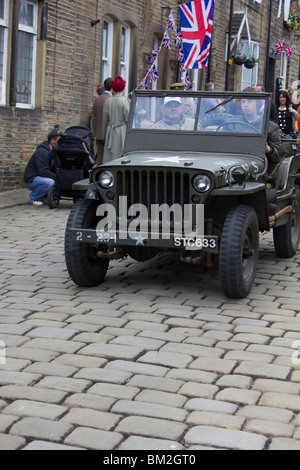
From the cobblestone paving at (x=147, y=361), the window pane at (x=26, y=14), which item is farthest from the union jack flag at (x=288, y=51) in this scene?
the cobblestone paving at (x=147, y=361)

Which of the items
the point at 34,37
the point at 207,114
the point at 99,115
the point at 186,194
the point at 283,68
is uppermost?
the point at 283,68

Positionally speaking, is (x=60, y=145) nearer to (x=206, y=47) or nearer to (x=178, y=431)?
(x=206, y=47)

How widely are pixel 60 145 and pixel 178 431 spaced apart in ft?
28.7

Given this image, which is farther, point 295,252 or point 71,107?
point 71,107

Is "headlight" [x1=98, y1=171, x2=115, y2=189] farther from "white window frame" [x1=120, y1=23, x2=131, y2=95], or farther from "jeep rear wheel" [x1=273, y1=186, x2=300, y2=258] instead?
"white window frame" [x1=120, y1=23, x2=131, y2=95]

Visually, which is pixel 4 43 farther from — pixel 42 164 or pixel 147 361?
pixel 147 361

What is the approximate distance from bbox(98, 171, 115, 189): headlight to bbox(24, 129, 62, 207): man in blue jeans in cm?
552

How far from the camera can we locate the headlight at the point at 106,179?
21.7ft

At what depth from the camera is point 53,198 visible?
39.5ft

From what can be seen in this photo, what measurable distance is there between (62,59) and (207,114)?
26.5ft

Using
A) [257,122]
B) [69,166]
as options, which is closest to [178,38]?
[69,166]

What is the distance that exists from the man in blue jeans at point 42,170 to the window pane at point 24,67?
235 centimetres

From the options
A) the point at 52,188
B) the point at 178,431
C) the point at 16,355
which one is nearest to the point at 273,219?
the point at 16,355

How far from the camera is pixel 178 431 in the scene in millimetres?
3746
